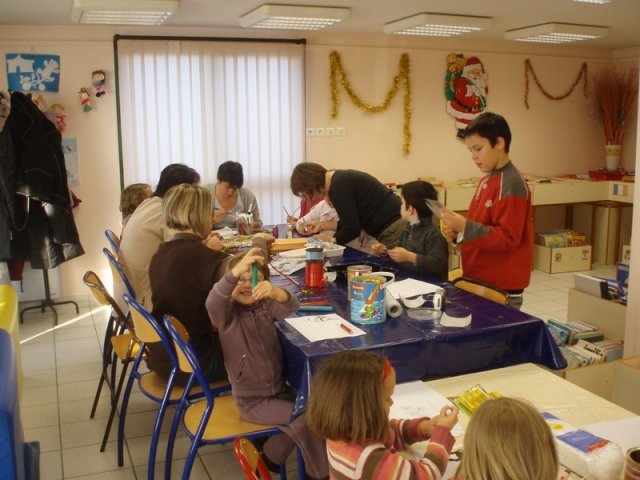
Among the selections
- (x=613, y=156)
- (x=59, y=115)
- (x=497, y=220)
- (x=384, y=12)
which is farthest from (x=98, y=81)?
(x=613, y=156)

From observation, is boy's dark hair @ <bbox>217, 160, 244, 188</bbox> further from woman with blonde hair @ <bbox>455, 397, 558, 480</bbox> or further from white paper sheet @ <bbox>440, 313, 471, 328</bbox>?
woman with blonde hair @ <bbox>455, 397, 558, 480</bbox>

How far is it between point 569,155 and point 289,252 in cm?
539

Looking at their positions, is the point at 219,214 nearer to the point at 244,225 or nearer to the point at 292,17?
the point at 244,225

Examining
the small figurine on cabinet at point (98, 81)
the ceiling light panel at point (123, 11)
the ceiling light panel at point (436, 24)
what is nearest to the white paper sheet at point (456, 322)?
the ceiling light panel at point (123, 11)

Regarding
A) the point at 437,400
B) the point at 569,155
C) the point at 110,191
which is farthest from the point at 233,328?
the point at 569,155

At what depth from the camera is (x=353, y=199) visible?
4.01m

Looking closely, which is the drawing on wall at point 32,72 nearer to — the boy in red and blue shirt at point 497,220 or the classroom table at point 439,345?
the boy in red and blue shirt at point 497,220

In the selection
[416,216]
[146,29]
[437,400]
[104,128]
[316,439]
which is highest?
[146,29]

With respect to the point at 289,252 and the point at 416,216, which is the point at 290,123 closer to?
the point at 289,252

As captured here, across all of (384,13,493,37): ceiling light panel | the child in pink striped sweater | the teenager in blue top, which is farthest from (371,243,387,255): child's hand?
(384,13,493,37): ceiling light panel

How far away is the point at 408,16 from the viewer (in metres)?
5.66

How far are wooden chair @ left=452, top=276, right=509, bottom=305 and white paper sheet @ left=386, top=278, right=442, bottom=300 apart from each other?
0.63ft

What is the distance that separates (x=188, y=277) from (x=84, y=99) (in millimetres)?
3702

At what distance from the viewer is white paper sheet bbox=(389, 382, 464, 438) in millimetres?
1925
